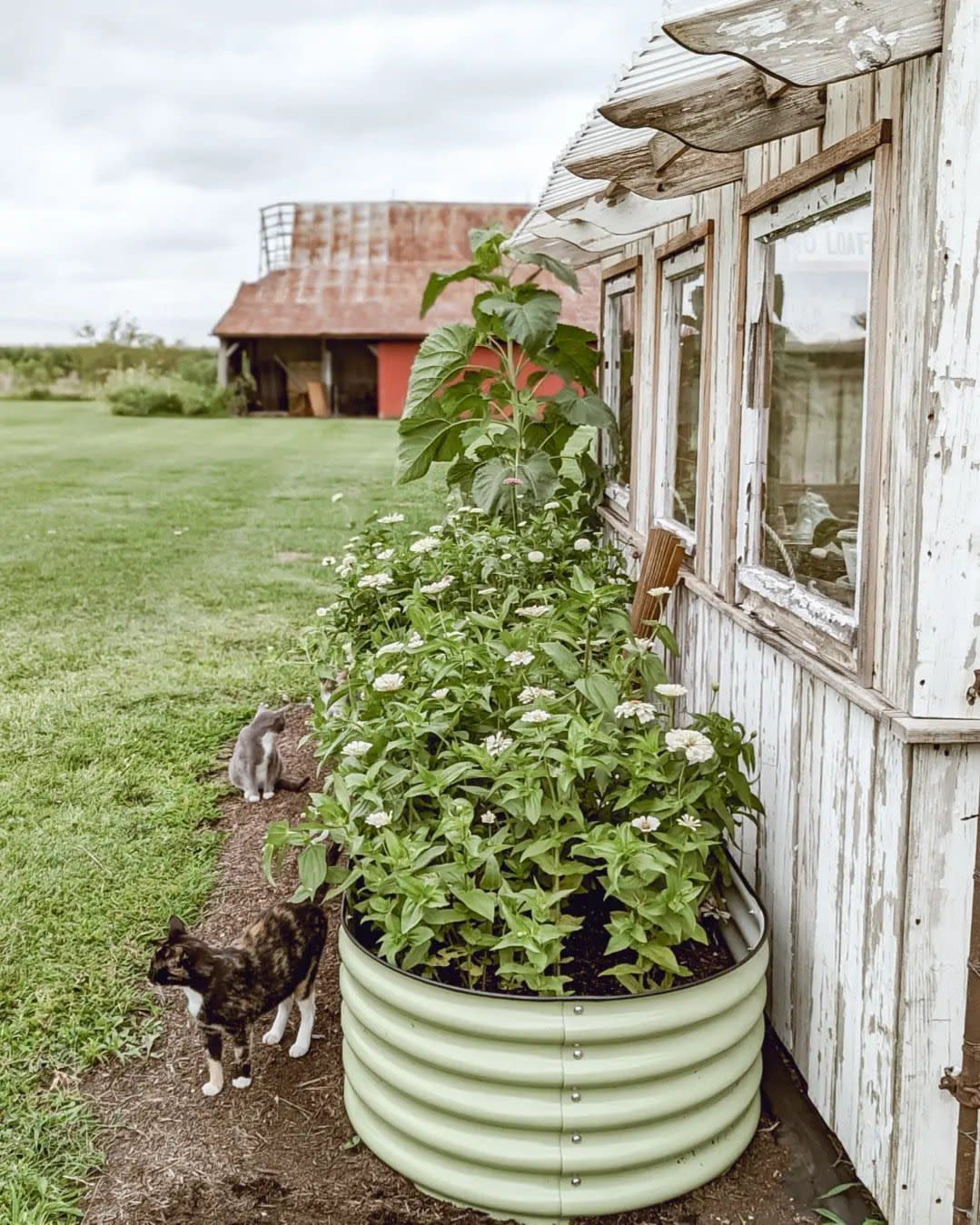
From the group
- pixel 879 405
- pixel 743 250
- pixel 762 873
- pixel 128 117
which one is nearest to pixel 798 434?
pixel 743 250

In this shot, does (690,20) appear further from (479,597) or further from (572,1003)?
(479,597)

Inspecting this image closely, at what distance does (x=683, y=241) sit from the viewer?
161 inches

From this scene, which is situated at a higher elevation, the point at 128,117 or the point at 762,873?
the point at 128,117

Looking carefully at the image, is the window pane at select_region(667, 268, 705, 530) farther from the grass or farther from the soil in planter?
the grass

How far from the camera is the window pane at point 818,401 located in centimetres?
270

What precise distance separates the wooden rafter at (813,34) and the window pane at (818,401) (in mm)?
487

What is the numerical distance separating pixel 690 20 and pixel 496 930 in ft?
5.97

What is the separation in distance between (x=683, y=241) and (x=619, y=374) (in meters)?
1.92

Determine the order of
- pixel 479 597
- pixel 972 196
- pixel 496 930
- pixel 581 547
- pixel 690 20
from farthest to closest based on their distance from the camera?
pixel 581 547, pixel 479 597, pixel 496 930, pixel 972 196, pixel 690 20

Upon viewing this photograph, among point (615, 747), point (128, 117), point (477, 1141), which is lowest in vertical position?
point (477, 1141)

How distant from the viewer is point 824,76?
6.61 ft

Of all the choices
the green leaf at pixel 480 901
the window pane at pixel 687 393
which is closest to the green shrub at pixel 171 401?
the window pane at pixel 687 393

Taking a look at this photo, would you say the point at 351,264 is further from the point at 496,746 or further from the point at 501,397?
the point at 496,746

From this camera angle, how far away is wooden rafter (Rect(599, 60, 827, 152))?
228 cm
